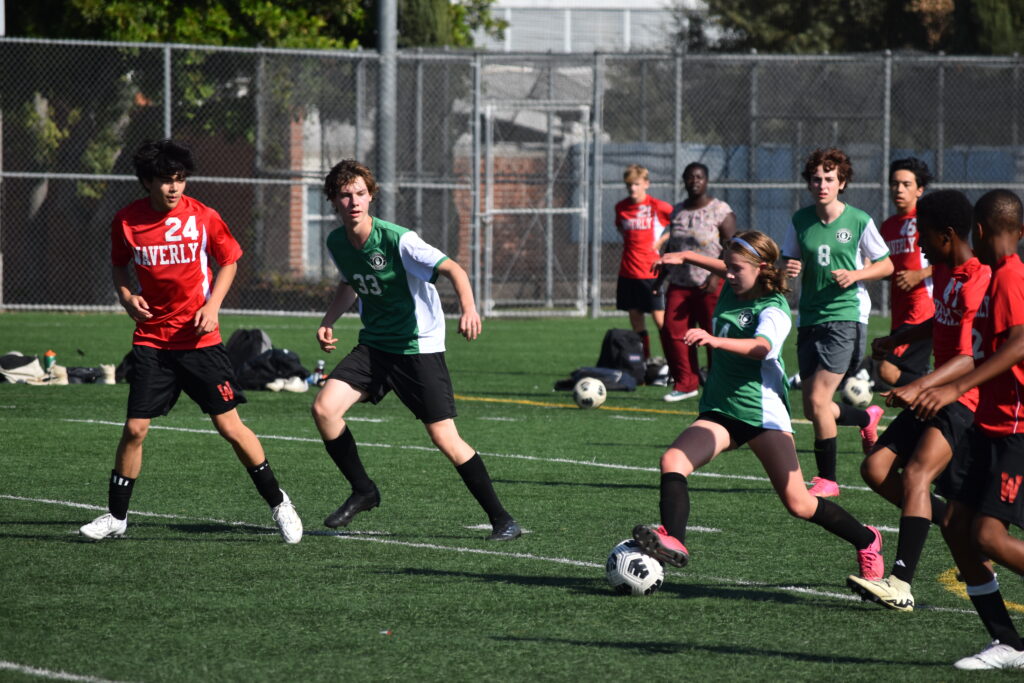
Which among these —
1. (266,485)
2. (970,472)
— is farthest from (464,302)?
(970,472)

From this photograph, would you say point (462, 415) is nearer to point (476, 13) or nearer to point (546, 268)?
point (546, 268)

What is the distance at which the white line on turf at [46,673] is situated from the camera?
497 cm

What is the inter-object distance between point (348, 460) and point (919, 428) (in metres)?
2.99

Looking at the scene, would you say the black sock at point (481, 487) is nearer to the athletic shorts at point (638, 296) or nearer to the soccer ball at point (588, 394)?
the soccer ball at point (588, 394)

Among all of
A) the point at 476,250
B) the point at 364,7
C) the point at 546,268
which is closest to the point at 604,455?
the point at 476,250

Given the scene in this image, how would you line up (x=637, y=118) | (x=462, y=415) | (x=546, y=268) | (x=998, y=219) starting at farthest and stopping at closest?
(x=637, y=118) < (x=546, y=268) < (x=462, y=415) < (x=998, y=219)

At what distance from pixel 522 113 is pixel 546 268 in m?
4.54

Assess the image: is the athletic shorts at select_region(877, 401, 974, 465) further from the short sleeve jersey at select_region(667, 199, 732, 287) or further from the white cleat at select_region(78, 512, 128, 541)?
the short sleeve jersey at select_region(667, 199, 732, 287)

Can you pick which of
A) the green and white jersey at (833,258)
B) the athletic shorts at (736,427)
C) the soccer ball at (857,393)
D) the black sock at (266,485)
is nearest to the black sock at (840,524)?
the athletic shorts at (736,427)

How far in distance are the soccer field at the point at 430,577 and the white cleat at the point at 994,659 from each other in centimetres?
5

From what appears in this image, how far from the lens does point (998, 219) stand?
5.18 metres

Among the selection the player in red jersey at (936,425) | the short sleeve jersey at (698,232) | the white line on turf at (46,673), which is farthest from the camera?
the short sleeve jersey at (698,232)

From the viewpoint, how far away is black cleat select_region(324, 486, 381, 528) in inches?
308

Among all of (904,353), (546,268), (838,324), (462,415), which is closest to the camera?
(838,324)
